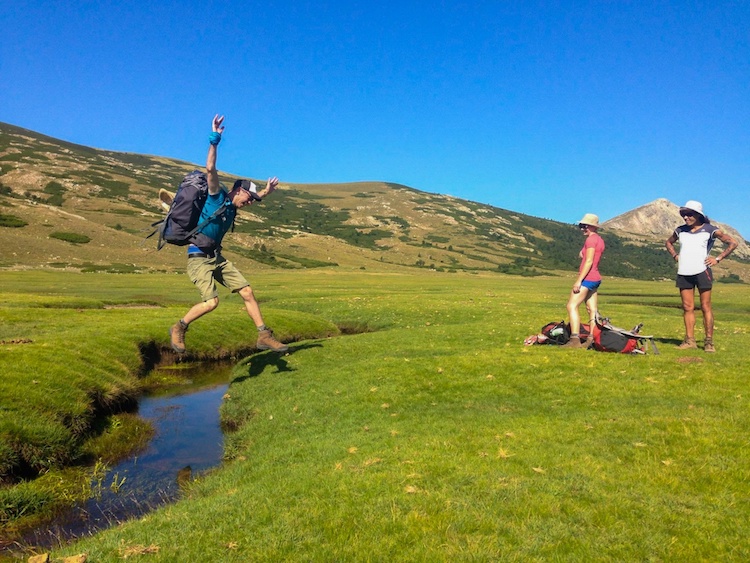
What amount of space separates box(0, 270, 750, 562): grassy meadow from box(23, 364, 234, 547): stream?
88cm

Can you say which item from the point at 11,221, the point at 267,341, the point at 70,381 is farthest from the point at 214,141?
the point at 11,221

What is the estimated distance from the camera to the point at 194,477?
42.6 feet

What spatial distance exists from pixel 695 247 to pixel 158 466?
19360 millimetres

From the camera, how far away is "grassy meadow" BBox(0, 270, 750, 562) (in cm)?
671

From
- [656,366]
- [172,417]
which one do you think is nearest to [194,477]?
[172,417]

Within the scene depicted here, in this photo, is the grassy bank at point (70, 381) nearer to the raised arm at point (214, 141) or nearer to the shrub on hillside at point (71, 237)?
the raised arm at point (214, 141)

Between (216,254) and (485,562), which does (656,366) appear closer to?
(485,562)

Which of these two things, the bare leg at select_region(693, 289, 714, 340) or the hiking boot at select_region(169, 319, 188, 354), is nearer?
the hiking boot at select_region(169, 319, 188, 354)

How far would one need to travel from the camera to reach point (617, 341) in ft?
59.6

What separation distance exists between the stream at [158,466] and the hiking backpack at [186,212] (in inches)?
250

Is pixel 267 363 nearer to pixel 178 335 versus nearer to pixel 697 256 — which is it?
pixel 178 335

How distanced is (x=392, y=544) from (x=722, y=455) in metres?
6.37

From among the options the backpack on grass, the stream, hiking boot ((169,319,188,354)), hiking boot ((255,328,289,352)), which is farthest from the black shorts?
hiking boot ((169,319,188,354))

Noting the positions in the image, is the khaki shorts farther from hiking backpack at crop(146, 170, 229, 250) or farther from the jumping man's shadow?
the jumping man's shadow
